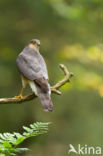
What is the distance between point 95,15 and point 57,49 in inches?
51.1

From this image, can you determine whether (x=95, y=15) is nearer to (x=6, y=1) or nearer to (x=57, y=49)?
(x=57, y=49)

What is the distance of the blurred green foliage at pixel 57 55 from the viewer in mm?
10195

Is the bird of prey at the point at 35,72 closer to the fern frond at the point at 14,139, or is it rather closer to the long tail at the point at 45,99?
the long tail at the point at 45,99

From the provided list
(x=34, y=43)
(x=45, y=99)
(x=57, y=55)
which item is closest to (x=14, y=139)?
(x=45, y=99)

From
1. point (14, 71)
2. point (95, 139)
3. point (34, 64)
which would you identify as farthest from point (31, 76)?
point (95, 139)

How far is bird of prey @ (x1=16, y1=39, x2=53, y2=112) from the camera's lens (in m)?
4.35

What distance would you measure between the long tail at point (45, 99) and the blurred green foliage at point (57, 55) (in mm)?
5452

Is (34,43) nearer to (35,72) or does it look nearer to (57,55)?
(35,72)

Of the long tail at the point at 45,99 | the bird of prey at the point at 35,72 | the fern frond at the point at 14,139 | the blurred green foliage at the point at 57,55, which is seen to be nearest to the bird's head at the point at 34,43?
the bird of prey at the point at 35,72

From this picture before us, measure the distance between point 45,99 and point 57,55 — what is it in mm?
6505

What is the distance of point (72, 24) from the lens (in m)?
11.3

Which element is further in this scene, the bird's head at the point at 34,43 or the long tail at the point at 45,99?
the bird's head at the point at 34,43

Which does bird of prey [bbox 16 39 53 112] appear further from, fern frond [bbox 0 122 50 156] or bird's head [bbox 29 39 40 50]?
fern frond [bbox 0 122 50 156]

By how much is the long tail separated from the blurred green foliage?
545 cm
